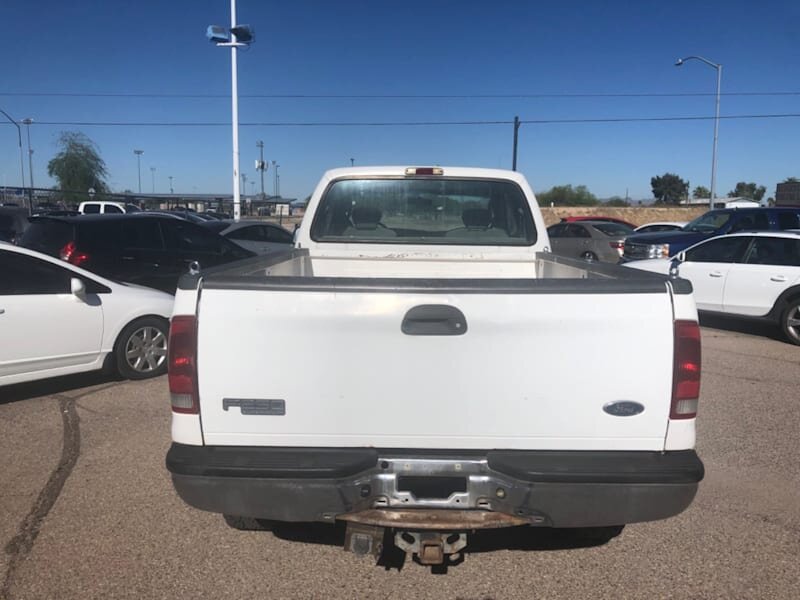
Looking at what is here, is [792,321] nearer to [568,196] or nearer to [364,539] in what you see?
[364,539]

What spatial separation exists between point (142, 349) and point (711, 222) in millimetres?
13192

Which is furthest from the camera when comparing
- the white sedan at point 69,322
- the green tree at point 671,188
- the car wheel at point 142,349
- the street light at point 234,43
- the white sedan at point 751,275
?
the green tree at point 671,188

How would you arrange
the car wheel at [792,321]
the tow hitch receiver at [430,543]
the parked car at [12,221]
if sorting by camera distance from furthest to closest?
the parked car at [12,221] < the car wheel at [792,321] < the tow hitch receiver at [430,543]

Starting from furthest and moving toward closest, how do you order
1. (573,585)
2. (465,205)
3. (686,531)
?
(465,205), (686,531), (573,585)

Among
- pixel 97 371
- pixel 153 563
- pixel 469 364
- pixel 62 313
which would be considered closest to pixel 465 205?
pixel 469 364

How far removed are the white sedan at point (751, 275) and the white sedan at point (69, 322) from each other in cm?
677

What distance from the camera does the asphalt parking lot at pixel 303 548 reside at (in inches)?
122

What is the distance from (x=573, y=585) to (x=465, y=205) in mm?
2830

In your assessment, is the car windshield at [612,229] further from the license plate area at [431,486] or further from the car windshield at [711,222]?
the license plate area at [431,486]

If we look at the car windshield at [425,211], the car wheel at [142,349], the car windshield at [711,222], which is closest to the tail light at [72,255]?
the car wheel at [142,349]

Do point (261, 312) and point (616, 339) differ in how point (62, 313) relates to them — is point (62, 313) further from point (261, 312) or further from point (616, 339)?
point (616, 339)

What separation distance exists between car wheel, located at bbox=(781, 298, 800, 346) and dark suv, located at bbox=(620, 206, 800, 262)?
4474 millimetres

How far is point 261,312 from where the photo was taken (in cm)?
254

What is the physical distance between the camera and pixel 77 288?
5.96 m
